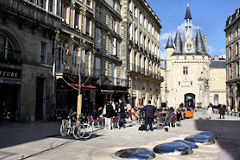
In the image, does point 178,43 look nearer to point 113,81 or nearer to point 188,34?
point 188,34

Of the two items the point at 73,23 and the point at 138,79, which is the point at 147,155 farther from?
the point at 138,79

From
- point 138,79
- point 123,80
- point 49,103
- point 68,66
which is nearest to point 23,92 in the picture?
point 49,103

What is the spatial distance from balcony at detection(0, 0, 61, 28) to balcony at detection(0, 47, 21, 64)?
217cm

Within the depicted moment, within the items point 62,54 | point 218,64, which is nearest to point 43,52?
point 62,54

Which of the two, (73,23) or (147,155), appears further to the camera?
(73,23)

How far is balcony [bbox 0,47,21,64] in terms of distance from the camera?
1333 cm

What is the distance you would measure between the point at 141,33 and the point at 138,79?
6819 millimetres

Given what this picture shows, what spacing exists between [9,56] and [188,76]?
53.9 m

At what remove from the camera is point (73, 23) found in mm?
18734

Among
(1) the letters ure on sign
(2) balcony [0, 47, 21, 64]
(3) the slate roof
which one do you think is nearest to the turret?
(3) the slate roof

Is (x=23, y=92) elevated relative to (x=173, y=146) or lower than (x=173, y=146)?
elevated

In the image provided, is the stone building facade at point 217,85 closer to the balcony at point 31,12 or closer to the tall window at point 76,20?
the tall window at point 76,20

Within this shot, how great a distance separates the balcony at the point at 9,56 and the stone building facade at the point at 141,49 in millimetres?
15218

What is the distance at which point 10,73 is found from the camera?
13.6 m
